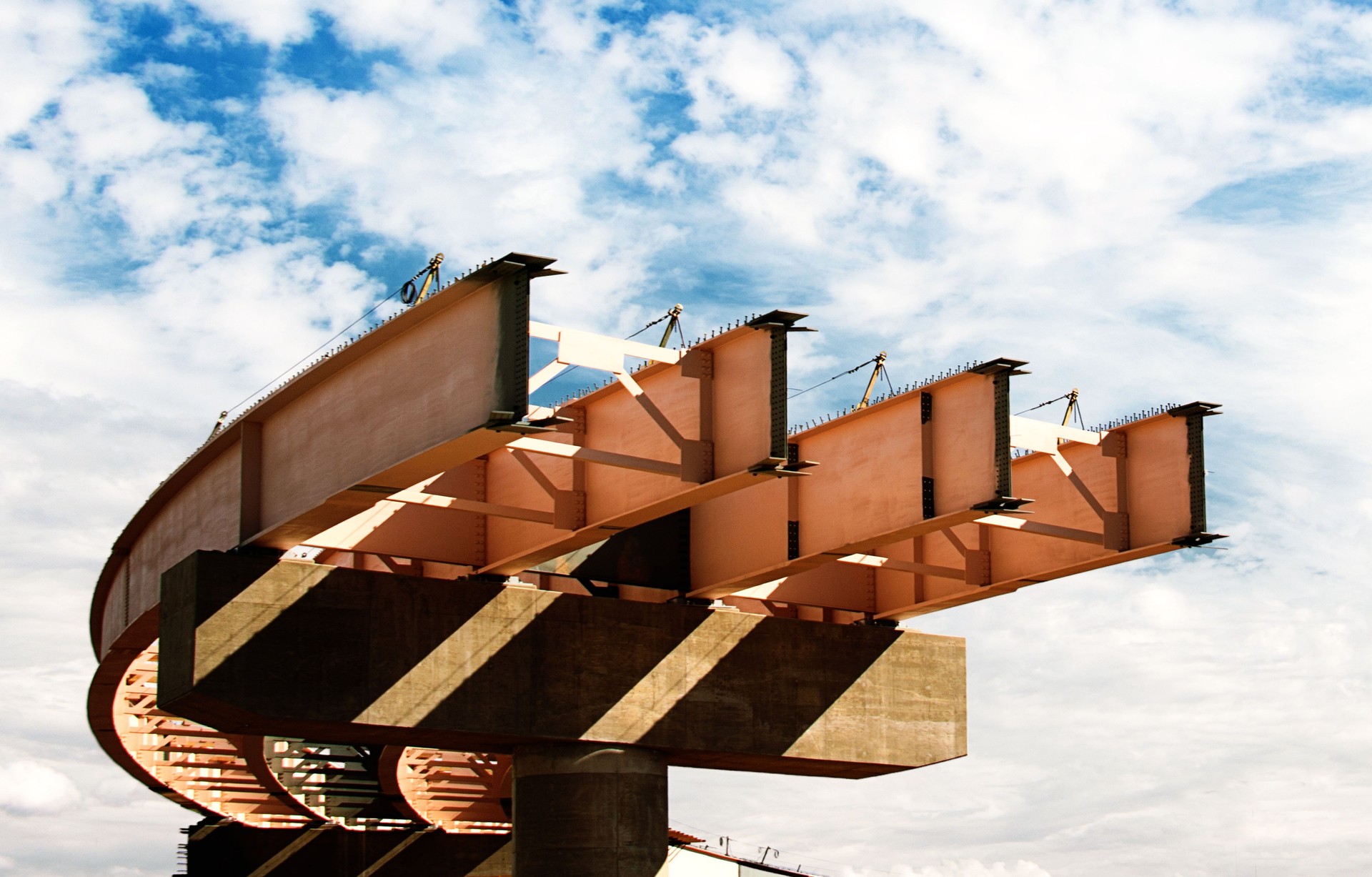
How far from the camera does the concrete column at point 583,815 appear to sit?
24688 millimetres

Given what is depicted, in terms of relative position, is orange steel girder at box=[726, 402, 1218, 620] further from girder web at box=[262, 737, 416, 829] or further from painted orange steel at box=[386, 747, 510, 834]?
girder web at box=[262, 737, 416, 829]

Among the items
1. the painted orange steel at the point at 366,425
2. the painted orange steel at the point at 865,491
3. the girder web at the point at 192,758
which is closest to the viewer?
the painted orange steel at the point at 366,425

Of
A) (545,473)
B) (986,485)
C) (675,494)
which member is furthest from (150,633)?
(986,485)

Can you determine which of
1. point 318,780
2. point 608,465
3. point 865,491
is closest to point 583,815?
point 865,491

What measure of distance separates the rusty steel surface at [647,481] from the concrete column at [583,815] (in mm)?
2519

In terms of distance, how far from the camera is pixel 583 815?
82.1 ft

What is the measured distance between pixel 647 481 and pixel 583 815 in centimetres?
576

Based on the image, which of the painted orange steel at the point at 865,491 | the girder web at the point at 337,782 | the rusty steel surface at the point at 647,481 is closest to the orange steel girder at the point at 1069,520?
the rusty steel surface at the point at 647,481

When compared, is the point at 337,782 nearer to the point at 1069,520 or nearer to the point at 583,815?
the point at 583,815

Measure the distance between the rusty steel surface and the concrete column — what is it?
8.26 feet

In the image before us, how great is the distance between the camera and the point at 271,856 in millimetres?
42969

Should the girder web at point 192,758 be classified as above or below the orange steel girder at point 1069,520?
below

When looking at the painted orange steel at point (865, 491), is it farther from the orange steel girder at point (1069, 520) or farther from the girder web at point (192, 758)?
the girder web at point (192, 758)

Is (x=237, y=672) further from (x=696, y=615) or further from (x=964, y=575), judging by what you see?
(x=964, y=575)
